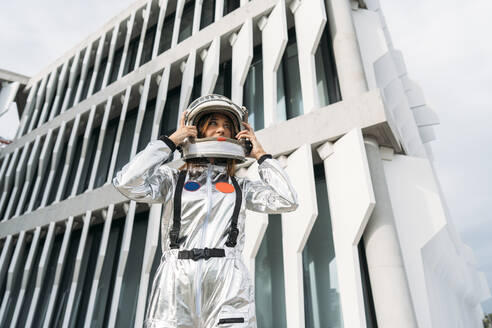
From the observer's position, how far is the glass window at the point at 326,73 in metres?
7.53

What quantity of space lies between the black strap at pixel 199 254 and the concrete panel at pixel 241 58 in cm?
606

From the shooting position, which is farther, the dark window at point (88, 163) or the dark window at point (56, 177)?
the dark window at point (56, 177)

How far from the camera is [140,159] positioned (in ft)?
7.52

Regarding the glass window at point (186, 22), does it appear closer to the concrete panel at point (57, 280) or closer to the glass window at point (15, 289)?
the concrete panel at point (57, 280)

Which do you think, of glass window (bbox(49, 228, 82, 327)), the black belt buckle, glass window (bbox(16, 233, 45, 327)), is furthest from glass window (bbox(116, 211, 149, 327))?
the black belt buckle

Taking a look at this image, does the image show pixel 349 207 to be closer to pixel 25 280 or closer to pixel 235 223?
pixel 235 223

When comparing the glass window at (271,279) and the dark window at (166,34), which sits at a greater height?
the dark window at (166,34)

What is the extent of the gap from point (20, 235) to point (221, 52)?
379 inches

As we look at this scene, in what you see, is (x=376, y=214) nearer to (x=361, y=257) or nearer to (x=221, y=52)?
(x=361, y=257)

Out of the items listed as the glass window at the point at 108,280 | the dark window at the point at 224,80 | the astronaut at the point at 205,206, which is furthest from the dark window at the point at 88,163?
the astronaut at the point at 205,206

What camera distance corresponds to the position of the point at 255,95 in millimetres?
8828

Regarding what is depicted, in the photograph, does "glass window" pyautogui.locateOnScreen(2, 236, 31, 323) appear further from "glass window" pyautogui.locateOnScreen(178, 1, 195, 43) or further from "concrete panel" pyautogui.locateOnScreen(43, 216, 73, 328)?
"glass window" pyautogui.locateOnScreen(178, 1, 195, 43)

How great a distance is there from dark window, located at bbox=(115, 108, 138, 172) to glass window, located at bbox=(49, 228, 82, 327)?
9.11ft

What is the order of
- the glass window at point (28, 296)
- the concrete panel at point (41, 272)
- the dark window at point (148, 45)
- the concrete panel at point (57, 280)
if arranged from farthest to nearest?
1. the dark window at point (148, 45)
2. the glass window at point (28, 296)
3. the concrete panel at point (41, 272)
4. the concrete panel at point (57, 280)
